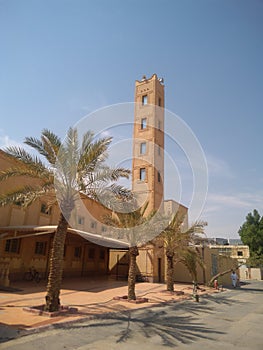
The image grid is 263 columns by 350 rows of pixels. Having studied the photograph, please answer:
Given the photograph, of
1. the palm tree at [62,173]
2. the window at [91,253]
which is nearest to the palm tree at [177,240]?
the palm tree at [62,173]

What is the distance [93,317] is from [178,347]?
13.7 ft

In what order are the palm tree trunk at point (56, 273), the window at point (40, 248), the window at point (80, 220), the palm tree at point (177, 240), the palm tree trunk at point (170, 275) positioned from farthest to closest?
the window at point (80, 220) < the window at point (40, 248) < the palm tree at point (177, 240) < the palm tree trunk at point (170, 275) < the palm tree trunk at point (56, 273)

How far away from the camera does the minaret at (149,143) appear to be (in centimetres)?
3005

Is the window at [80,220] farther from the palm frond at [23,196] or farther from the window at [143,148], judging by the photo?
the palm frond at [23,196]

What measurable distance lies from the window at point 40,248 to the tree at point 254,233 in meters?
44.7

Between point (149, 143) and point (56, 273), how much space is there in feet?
72.4

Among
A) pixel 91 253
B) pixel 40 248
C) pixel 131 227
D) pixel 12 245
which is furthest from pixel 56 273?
pixel 91 253

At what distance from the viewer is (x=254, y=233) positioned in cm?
5784

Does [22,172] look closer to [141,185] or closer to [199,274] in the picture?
[141,185]

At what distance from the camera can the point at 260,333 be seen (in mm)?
9117

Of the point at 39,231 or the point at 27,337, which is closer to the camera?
the point at 27,337

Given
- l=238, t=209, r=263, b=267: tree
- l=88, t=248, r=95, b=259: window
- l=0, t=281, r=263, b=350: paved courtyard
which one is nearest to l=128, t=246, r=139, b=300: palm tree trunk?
l=0, t=281, r=263, b=350: paved courtyard

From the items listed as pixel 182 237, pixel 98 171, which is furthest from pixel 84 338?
pixel 182 237

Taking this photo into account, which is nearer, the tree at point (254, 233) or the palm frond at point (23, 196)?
the palm frond at point (23, 196)
